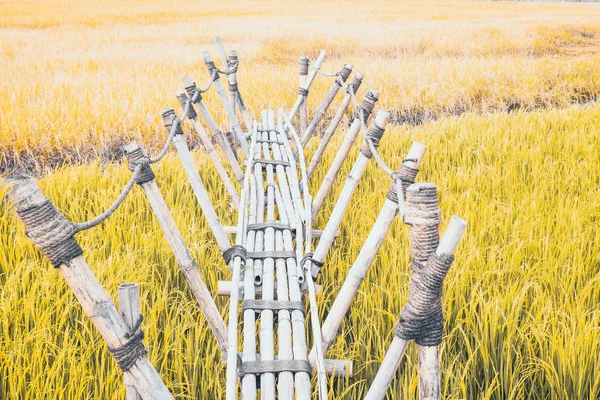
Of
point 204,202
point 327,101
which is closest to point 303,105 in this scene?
point 327,101

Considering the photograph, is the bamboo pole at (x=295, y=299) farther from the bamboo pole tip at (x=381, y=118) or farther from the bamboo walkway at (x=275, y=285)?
the bamboo pole tip at (x=381, y=118)

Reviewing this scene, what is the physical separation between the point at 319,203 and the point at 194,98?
29.6 inches

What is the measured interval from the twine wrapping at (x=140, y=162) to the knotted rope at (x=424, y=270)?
28.9 inches

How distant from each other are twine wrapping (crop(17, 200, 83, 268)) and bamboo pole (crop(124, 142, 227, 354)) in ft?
1.52

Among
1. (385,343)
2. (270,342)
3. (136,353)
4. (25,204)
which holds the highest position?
(25,204)

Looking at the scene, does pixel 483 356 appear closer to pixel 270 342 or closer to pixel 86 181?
pixel 270 342

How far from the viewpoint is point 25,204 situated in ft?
2.70

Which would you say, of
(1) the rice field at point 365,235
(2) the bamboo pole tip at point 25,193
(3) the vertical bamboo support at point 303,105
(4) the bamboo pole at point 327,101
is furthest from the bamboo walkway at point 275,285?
(3) the vertical bamboo support at point 303,105

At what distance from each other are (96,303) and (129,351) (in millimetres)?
115

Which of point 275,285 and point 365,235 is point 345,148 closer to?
point 365,235

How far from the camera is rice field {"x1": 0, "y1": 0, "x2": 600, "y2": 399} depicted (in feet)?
4.39

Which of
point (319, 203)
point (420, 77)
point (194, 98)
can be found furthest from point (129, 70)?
point (319, 203)

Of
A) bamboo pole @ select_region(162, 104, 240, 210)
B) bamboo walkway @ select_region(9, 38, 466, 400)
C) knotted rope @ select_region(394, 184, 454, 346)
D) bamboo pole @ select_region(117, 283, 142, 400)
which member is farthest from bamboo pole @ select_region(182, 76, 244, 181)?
knotted rope @ select_region(394, 184, 454, 346)

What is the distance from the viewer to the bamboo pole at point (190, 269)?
1.35 metres
